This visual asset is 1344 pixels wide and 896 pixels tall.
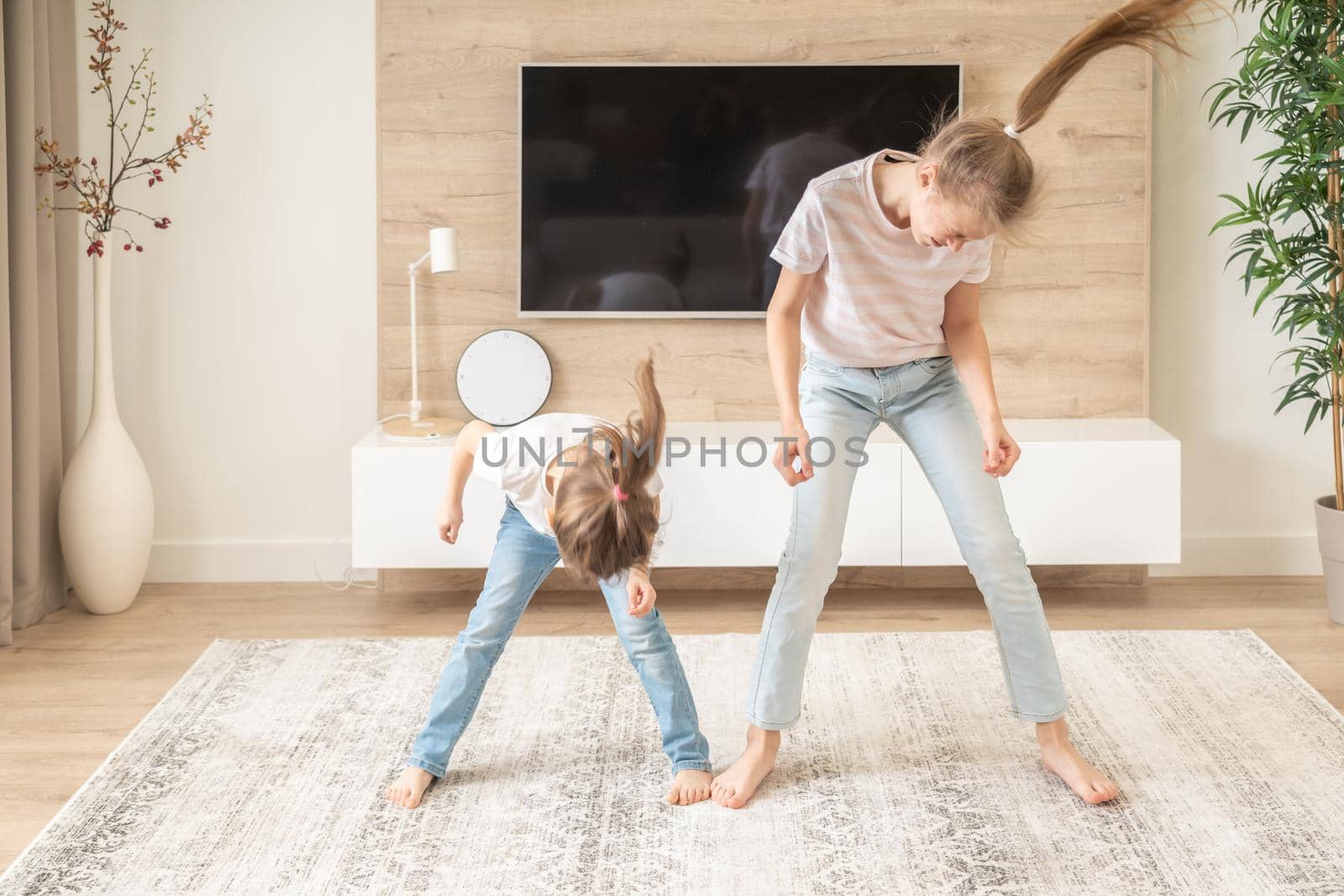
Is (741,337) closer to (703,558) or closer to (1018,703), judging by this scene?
(703,558)

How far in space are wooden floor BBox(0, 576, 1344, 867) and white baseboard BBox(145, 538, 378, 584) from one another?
6 centimetres

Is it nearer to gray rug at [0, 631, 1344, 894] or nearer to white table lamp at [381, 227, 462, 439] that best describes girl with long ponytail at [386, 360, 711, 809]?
gray rug at [0, 631, 1344, 894]

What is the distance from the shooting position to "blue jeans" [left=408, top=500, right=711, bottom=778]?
218 centimetres

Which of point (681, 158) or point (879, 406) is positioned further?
point (681, 158)

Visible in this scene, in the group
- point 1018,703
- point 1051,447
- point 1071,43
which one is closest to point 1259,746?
point 1018,703

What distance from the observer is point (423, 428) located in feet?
11.1

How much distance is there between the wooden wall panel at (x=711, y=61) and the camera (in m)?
3.43

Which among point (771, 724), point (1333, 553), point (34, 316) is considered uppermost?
point (34, 316)

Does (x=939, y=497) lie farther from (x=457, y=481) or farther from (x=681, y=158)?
(x=681, y=158)

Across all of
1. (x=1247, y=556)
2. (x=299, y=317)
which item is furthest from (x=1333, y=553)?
(x=299, y=317)

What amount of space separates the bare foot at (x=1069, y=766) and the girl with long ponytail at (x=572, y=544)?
0.60 meters

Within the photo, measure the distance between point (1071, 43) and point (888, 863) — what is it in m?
1.26

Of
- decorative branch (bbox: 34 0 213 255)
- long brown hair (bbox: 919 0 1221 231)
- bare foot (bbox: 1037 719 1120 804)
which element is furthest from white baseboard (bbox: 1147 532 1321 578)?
decorative branch (bbox: 34 0 213 255)

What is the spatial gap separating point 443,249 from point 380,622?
0.99 meters
